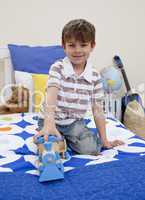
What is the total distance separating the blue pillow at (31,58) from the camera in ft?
7.40

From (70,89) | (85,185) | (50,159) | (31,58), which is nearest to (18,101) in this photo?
(31,58)

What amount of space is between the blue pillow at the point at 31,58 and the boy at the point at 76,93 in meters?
0.65

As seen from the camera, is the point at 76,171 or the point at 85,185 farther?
the point at 76,171

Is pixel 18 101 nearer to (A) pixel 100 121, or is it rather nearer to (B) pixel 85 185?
(A) pixel 100 121

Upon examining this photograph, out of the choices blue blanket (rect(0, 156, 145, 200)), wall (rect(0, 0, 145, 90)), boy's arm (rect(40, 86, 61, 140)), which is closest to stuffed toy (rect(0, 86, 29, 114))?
wall (rect(0, 0, 145, 90))

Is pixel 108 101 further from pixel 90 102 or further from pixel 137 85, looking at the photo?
pixel 90 102

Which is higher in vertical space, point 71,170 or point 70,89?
point 70,89

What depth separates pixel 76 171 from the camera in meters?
1.25

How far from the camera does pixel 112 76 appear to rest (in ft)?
8.68

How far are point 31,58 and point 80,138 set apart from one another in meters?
0.88

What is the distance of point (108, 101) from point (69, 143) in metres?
1.07

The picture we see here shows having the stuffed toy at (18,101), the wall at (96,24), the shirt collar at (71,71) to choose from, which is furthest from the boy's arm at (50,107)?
the wall at (96,24)

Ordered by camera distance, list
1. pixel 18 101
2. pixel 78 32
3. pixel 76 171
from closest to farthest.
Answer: pixel 76 171, pixel 78 32, pixel 18 101

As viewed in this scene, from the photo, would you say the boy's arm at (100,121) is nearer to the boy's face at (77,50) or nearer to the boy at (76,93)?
the boy at (76,93)
